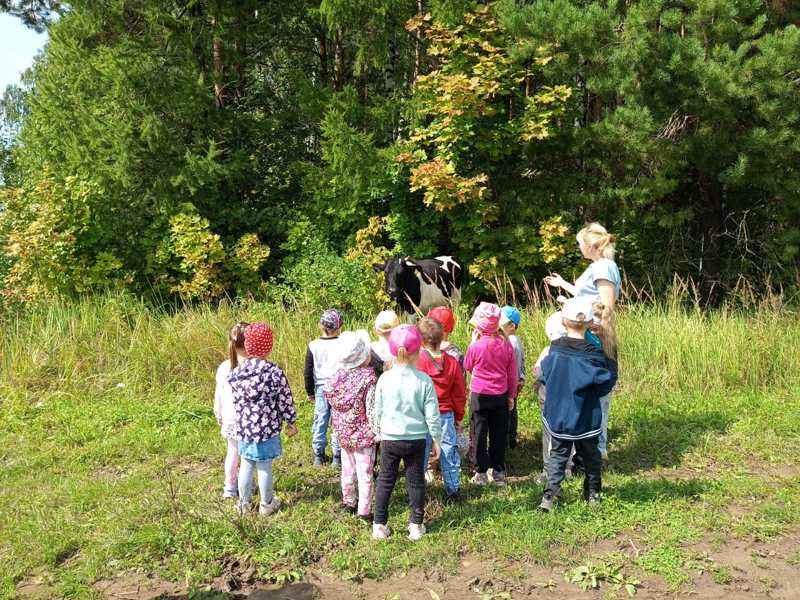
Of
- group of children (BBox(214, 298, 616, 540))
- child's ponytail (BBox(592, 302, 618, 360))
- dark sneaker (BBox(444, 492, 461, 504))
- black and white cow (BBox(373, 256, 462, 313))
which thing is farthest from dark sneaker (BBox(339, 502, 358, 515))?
black and white cow (BBox(373, 256, 462, 313))

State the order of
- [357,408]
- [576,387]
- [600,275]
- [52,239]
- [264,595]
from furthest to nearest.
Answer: [52,239] → [600,275] → [357,408] → [576,387] → [264,595]

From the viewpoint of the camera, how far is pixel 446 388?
17.4 feet

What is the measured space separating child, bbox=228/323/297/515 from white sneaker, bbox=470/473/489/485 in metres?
1.52

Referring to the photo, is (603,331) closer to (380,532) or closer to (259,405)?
(380,532)

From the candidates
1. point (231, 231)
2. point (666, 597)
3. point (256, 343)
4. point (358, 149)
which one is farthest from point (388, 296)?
point (666, 597)

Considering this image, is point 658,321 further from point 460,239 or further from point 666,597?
point 666,597

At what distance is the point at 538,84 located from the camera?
13.0 metres

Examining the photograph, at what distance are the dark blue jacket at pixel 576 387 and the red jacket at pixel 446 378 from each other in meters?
0.70

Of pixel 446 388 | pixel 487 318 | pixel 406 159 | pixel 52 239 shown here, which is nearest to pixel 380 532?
pixel 446 388

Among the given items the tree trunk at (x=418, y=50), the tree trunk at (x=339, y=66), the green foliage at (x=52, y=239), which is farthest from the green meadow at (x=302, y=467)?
the tree trunk at (x=339, y=66)

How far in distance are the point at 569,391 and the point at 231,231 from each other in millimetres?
Result: 10247

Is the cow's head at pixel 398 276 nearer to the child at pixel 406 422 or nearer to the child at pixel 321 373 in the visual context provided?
the child at pixel 321 373

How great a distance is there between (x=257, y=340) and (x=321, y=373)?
3.23ft

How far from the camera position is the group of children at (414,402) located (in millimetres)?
4664
